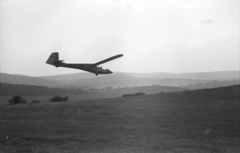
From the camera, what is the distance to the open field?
1482cm

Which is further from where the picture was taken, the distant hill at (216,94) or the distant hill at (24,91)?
the distant hill at (24,91)

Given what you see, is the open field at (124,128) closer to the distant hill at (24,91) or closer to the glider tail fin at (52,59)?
the glider tail fin at (52,59)

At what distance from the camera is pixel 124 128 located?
1953 cm

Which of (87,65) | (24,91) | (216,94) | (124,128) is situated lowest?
(124,128)

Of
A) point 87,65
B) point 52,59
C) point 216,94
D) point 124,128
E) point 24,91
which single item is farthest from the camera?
point 24,91

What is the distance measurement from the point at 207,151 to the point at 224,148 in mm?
1815

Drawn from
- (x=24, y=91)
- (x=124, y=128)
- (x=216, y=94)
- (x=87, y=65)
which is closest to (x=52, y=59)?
(x=87, y=65)

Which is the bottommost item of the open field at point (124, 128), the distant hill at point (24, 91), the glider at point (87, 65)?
the open field at point (124, 128)

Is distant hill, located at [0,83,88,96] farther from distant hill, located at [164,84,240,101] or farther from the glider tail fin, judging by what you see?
the glider tail fin

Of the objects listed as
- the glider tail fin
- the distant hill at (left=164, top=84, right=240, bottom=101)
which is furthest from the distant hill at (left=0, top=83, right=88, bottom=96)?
the glider tail fin

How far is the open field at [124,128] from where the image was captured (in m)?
14.8

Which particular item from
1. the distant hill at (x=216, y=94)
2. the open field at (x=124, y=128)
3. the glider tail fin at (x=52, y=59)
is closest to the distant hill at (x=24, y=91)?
the open field at (x=124, y=128)

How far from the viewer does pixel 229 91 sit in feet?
122

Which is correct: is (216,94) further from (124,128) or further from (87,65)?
(87,65)
